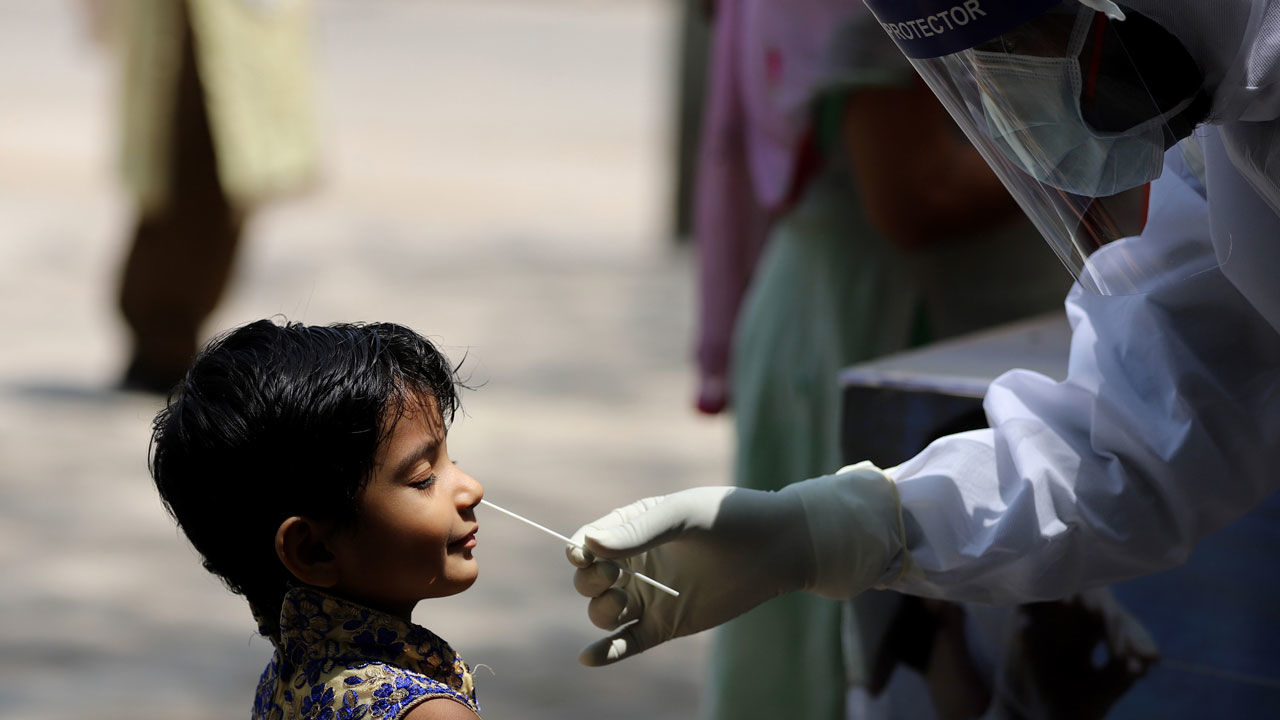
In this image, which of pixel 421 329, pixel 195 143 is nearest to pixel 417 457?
pixel 195 143

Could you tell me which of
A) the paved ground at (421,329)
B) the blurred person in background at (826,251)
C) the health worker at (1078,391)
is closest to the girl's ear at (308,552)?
the health worker at (1078,391)

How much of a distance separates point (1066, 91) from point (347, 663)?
2.11 ft

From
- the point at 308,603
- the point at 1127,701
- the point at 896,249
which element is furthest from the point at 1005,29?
the point at 896,249

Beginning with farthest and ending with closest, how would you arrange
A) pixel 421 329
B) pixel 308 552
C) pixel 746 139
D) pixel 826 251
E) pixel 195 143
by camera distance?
pixel 421 329 → pixel 195 143 → pixel 746 139 → pixel 826 251 → pixel 308 552

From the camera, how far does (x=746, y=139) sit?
7.86 feet

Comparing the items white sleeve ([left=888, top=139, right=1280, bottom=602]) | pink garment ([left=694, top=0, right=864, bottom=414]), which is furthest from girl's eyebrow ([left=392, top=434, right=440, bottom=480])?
pink garment ([left=694, top=0, right=864, bottom=414])

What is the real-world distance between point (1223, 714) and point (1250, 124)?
82 centimetres

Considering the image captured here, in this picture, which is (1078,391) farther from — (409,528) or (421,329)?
(421,329)

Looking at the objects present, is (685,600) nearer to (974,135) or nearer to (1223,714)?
(974,135)

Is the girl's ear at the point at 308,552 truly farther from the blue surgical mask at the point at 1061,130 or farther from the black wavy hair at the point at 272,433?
the blue surgical mask at the point at 1061,130

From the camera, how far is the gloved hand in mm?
A: 1249

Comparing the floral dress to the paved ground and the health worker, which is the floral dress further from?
the paved ground

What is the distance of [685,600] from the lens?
4.20ft

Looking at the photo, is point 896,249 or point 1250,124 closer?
point 1250,124
